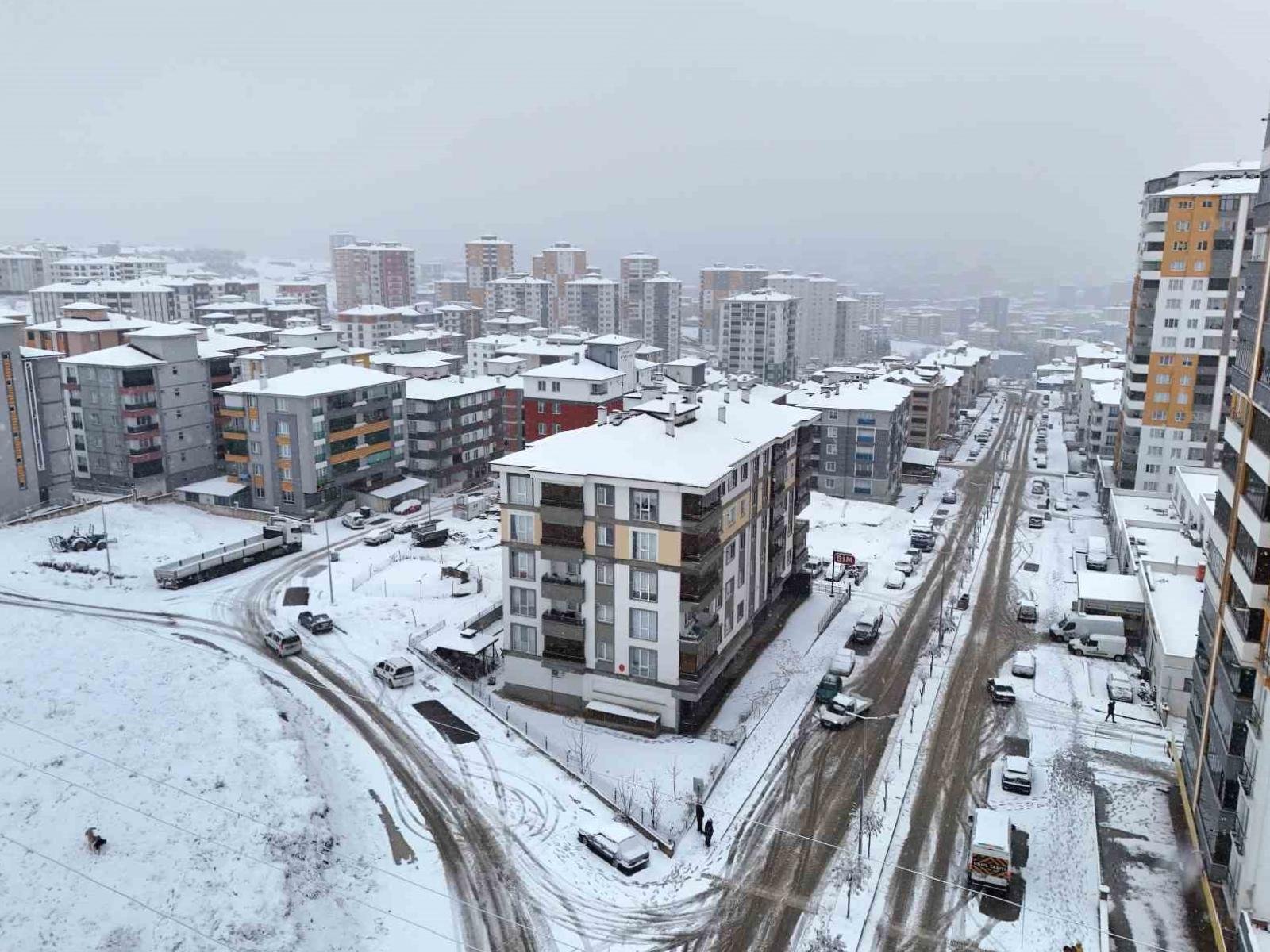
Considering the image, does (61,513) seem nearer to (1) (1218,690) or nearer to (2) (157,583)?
(2) (157,583)

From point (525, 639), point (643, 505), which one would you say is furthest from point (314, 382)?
point (643, 505)

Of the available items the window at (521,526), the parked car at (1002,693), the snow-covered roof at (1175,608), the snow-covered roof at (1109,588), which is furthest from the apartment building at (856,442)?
the window at (521,526)

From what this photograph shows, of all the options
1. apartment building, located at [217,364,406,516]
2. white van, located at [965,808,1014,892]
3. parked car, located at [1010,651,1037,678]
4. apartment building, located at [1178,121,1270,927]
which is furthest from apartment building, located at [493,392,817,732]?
apartment building, located at [217,364,406,516]

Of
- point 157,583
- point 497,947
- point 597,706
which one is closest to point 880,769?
point 597,706

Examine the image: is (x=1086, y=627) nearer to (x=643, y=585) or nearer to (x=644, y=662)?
(x=644, y=662)

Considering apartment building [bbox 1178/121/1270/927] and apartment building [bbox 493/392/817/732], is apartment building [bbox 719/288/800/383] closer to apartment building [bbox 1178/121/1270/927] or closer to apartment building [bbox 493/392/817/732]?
apartment building [bbox 493/392/817/732]

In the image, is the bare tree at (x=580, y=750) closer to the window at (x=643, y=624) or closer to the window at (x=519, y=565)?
the window at (x=643, y=624)
